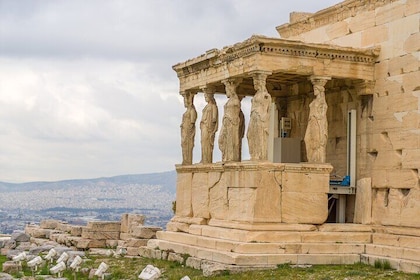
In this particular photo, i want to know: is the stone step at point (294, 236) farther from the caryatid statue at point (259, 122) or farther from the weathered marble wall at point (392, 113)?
the caryatid statue at point (259, 122)

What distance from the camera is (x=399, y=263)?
742 inches

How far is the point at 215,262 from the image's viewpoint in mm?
19828

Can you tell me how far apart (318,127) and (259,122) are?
57.7 inches

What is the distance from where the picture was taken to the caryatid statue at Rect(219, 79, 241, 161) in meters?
21.6

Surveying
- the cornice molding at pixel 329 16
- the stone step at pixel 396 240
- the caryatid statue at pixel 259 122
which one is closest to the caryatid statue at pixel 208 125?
the caryatid statue at pixel 259 122

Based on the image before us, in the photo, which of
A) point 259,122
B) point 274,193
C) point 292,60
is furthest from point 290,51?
point 274,193

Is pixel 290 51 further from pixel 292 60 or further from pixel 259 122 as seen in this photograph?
pixel 259 122

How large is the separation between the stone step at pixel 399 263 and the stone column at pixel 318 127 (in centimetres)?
248

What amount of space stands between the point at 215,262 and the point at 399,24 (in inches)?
262

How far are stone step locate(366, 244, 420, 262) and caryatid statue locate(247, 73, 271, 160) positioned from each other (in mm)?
3078

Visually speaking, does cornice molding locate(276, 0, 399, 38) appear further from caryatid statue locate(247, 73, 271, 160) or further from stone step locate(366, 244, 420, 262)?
stone step locate(366, 244, 420, 262)

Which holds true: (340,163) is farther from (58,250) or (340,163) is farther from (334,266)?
(58,250)

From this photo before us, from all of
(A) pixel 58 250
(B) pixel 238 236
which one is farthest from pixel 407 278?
(A) pixel 58 250

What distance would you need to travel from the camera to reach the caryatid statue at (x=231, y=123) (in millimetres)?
21609
